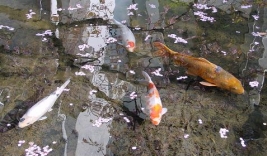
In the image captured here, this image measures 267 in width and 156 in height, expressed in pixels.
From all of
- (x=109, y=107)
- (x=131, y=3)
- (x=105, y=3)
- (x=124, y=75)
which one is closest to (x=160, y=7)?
(x=131, y=3)

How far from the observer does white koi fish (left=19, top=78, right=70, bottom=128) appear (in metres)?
4.66

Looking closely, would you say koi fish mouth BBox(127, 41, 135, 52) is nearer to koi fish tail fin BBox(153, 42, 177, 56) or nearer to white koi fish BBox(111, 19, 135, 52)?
white koi fish BBox(111, 19, 135, 52)

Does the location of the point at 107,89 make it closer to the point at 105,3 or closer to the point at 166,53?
the point at 166,53

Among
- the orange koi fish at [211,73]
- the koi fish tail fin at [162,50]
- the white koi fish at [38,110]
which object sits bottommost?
the white koi fish at [38,110]

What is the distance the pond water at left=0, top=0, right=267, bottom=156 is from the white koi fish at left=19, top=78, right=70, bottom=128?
0.60ft

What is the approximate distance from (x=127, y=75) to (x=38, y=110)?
5.78 feet

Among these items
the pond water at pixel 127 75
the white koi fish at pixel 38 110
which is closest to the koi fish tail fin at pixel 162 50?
the pond water at pixel 127 75

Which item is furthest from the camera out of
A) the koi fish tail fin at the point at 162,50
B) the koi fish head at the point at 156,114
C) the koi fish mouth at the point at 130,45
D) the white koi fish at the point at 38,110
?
the koi fish mouth at the point at 130,45

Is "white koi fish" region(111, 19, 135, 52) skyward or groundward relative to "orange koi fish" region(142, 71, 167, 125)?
skyward

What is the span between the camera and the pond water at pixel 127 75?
4.81 metres

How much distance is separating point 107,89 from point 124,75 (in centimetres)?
46

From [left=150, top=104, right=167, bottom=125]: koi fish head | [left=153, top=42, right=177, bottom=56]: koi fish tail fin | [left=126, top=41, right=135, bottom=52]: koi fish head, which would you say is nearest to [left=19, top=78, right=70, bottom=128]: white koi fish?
[left=150, top=104, right=167, bottom=125]: koi fish head

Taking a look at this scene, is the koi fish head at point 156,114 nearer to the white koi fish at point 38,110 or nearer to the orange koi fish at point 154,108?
the orange koi fish at point 154,108

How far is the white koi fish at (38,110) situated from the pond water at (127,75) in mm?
182
